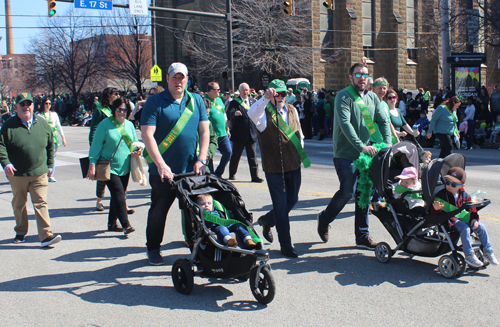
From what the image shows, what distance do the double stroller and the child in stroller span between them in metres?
1.60

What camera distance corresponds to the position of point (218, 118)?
33.4ft

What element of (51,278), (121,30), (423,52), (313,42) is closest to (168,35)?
(121,30)

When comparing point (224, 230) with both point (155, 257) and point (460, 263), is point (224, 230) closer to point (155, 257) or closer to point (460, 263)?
point (155, 257)

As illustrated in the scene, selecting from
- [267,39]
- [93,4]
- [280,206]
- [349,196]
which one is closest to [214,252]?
[280,206]

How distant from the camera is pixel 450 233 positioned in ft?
16.4

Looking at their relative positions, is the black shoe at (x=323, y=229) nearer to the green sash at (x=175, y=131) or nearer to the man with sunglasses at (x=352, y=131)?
the man with sunglasses at (x=352, y=131)

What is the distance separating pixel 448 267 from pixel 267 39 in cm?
3270

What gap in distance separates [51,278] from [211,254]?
5.98 feet

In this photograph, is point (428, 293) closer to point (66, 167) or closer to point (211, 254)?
point (211, 254)

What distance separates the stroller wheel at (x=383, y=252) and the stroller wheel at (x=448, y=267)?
21.9 inches

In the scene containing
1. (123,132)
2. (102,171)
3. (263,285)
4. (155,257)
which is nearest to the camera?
(263,285)

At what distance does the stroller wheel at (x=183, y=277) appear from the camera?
4.71 meters

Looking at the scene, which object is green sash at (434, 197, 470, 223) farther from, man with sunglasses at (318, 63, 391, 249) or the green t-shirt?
the green t-shirt

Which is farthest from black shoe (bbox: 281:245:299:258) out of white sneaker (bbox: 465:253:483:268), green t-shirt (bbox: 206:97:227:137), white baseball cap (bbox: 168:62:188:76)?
green t-shirt (bbox: 206:97:227:137)
